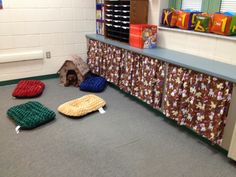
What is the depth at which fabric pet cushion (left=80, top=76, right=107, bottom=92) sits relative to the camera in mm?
3400

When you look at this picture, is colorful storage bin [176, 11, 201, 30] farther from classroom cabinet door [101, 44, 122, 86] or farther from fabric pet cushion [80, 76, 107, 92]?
fabric pet cushion [80, 76, 107, 92]

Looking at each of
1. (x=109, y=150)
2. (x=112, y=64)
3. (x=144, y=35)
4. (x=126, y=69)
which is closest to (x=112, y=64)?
(x=112, y=64)

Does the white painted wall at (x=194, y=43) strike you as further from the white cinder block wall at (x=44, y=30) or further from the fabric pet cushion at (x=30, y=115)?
the fabric pet cushion at (x=30, y=115)

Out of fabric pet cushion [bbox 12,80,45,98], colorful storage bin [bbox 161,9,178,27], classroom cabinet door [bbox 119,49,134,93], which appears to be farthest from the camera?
fabric pet cushion [bbox 12,80,45,98]

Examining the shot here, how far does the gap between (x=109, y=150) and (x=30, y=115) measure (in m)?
1.03

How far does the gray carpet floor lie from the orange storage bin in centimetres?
89

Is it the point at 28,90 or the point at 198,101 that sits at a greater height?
the point at 198,101

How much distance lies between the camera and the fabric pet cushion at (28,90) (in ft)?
10.3

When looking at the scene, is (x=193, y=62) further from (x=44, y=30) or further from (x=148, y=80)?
(x=44, y=30)

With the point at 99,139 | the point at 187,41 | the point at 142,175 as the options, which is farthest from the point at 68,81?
the point at 142,175

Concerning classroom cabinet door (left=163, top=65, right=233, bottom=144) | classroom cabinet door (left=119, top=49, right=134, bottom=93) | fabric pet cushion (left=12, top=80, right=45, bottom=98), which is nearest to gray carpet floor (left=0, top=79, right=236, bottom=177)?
classroom cabinet door (left=163, top=65, right=233, bottom=144)

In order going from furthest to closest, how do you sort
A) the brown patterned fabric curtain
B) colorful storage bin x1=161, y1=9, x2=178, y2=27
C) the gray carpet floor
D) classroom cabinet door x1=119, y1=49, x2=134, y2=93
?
the brown patterned fabric curtain
classroom cabinet door x1=119, y1=49, x2=134, y2=93
colorful storage bin x1=161, y1=9, x2=178, y2=27
the gray carpet floor

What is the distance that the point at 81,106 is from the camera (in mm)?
2770

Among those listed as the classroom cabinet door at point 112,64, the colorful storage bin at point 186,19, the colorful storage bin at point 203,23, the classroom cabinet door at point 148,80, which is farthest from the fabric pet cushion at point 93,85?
the colorful storage bin at point 203,23
